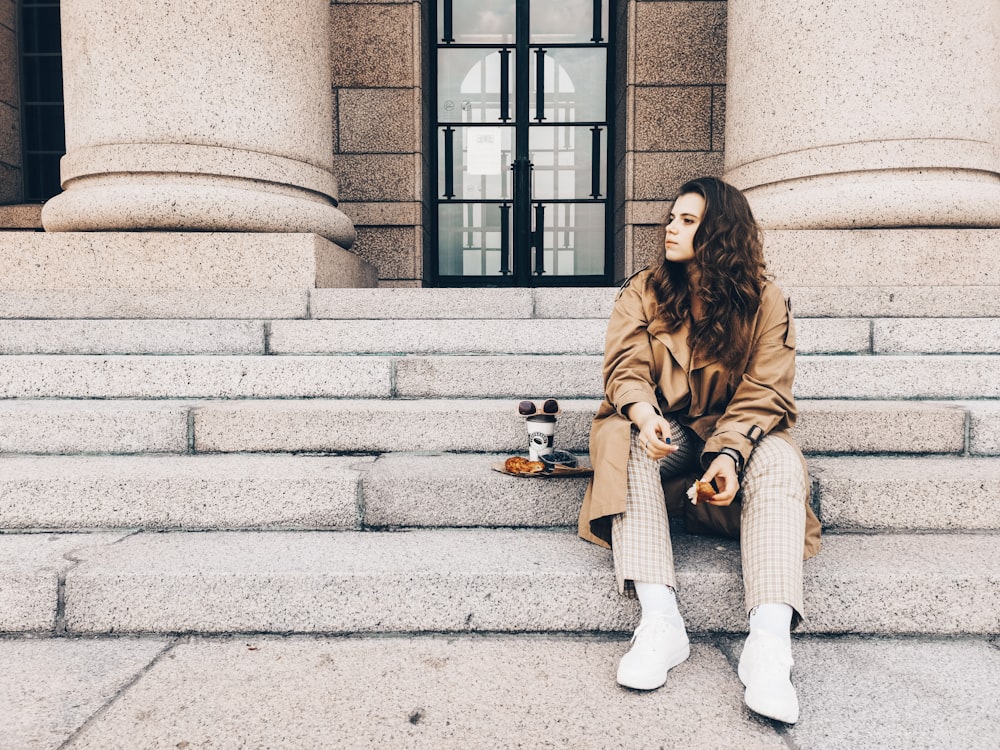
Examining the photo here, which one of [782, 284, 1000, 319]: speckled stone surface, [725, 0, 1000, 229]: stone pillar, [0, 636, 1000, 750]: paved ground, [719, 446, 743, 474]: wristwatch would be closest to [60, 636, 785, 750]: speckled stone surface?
[0, 636, 1000, 750]: paved ground

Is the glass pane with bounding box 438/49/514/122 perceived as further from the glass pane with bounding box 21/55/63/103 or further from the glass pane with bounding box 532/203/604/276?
the glass pane with bounding box 21/55/63/103

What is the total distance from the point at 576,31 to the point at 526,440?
589 cm

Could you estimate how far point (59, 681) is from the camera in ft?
6.50

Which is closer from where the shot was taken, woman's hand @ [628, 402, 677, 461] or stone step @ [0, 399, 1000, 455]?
woman's hand @ [628, 402, 677, 461]

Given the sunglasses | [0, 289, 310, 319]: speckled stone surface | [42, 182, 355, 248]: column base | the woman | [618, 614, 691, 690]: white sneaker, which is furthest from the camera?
[42, 182, 355, 248]: column base

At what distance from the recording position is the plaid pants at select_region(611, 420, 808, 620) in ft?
6.71

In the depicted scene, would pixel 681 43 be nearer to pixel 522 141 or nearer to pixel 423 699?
pixel 522 141

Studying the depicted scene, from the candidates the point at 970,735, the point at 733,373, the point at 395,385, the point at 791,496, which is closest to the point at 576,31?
the point at 395,385

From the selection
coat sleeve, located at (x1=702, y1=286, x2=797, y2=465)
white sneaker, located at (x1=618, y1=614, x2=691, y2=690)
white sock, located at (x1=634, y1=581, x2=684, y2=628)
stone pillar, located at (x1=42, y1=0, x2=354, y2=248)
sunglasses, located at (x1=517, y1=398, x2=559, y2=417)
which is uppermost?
stone pillar, located at (x1=42, y1=0, x2=354, y2=248)

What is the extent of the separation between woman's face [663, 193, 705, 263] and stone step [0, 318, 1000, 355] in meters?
1.41

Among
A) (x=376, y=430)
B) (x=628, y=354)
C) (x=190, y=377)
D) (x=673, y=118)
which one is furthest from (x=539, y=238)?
(x=628, y=354)

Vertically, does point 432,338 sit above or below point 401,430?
above

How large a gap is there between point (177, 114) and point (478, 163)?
3627 millimetres

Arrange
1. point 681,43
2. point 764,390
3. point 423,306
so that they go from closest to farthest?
point 764,390
point 423,306
point 681,43
